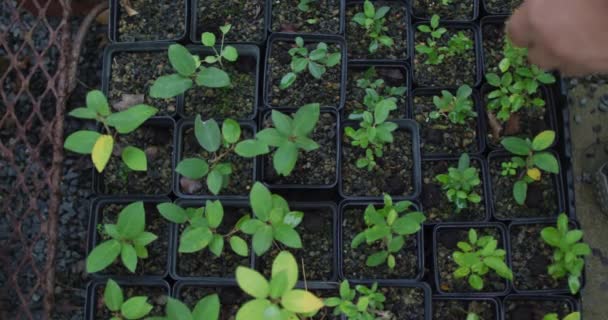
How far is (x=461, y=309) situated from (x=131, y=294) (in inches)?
36.8

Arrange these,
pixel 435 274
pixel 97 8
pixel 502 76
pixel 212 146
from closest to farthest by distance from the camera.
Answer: pixel 212 146 → pixel 435 274 → pixel 502 76 → pixel 97 8

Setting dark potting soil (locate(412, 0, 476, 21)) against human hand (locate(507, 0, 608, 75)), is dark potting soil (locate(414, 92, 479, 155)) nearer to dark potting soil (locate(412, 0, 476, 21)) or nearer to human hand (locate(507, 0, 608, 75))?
dark potting soil (locate(412, 0, 476, 21))

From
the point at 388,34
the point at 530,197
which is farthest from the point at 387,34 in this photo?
the point at 530,197

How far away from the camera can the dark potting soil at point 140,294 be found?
5.37 ft

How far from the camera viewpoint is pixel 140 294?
5.41 feet

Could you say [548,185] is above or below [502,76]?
below

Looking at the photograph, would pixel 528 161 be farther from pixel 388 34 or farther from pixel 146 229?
pixel 146 229

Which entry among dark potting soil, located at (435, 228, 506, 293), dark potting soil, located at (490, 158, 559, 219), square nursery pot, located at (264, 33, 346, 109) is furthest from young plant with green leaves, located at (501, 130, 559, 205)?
square nursery pot, located at (264, 33, 346, 109)

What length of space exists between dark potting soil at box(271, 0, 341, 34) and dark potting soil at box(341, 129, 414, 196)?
0.36m

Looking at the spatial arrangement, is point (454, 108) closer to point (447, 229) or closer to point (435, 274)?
point (447, 229)

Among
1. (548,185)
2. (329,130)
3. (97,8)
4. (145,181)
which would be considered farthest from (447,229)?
(97,8)

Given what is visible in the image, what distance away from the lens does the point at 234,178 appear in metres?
1.68

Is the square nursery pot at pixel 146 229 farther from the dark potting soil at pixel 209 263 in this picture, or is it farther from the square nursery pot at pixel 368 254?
the square nursery pot at pixel 368 254

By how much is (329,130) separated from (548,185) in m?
0.68
